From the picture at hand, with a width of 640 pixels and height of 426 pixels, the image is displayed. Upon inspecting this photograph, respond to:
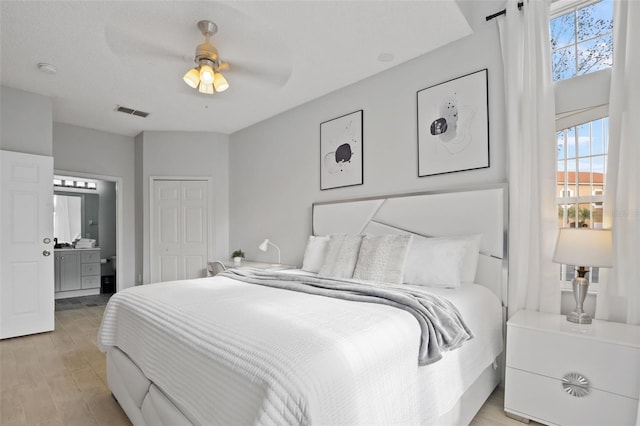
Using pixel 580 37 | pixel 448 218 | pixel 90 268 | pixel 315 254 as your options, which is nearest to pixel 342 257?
pixel 315 254

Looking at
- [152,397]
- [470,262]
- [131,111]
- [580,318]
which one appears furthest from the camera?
[131,111]

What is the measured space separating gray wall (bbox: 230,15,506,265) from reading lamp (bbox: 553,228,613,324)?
0.74 m

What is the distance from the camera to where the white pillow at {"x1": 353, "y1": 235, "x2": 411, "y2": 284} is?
2.32 metres

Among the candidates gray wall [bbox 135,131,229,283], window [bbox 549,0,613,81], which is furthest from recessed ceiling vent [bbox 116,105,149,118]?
window [bbox 549,0,613,81]

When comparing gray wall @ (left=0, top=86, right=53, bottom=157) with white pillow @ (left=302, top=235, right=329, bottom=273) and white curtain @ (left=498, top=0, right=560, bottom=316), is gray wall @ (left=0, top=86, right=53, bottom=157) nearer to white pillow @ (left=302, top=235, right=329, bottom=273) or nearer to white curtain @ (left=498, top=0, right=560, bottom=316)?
white pillow @ (left=302, top=235, right=329, bottom=273)

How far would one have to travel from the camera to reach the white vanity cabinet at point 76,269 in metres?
5.68

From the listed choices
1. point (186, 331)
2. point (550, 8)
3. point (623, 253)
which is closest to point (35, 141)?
point (186, 331)

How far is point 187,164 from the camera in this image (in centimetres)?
523

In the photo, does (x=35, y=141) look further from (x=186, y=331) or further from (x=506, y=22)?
(x=506, y=22)

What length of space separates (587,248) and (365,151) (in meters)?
2.06

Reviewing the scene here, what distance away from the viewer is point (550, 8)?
2318 millimetres

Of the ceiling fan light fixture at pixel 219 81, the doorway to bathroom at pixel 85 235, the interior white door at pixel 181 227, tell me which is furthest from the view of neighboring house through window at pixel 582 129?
the doorway to bathroom at pixel 85 235

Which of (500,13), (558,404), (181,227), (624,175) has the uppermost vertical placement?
(500,13)

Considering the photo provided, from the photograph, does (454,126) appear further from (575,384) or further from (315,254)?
(575,384)
